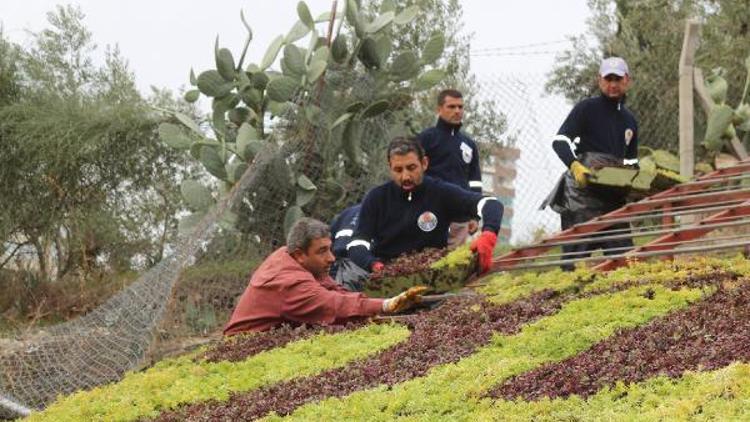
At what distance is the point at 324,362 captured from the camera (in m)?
8.98

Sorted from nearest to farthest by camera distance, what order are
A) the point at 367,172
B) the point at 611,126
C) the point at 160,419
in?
the point at 160,419, the point at 611,126, the point at 367,172

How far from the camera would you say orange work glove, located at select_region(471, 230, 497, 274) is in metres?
10.5

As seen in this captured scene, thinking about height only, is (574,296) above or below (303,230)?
below

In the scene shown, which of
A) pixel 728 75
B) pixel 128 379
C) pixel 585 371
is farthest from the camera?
pixel 728 75

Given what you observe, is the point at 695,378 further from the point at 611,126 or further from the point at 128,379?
the point at 611,126

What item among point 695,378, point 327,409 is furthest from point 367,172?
point 695,378

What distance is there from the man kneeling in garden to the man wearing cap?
2935 millimetres

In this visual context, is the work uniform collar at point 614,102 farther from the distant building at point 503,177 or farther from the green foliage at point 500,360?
the green foliage at point 500,360

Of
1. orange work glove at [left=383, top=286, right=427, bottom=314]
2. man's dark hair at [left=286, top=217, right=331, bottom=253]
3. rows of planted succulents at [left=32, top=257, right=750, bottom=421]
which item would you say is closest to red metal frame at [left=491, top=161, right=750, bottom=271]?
rows of planted succulents at [left=32, top=257, right=750, bottom=421]

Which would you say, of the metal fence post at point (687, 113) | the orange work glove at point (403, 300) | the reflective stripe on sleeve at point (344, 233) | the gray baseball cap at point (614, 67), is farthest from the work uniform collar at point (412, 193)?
the metal fence post at point (687, 113)

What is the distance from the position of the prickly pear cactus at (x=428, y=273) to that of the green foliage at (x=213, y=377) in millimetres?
890

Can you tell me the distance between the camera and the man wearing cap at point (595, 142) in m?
12.5

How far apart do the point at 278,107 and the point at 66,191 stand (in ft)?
12.6

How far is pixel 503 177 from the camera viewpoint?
16156mm
